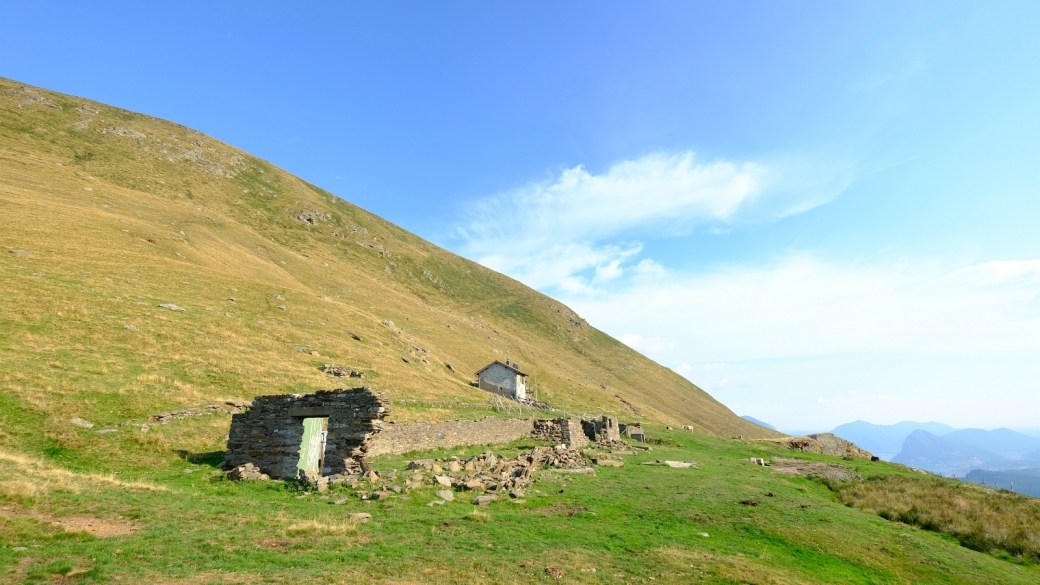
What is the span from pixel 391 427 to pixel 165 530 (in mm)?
17169

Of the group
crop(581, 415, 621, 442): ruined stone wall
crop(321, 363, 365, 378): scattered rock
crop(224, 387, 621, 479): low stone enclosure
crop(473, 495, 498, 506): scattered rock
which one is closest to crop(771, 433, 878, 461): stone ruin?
crop(581, 415, 621, 442): ruined stone wall

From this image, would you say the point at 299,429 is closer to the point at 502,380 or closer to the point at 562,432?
the point at 562,432

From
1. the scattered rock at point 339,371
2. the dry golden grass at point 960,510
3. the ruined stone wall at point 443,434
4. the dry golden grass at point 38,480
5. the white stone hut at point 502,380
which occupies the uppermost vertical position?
the white stone hut at point 502,380

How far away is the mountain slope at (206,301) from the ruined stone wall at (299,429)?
6882 mm

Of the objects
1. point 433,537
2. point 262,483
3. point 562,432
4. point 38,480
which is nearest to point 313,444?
point 262,483

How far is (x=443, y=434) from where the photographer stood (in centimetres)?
3225

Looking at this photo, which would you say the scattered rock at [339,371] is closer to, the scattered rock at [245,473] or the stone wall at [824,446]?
the scattered rock at [245,473]

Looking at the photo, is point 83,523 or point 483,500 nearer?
point 83,523

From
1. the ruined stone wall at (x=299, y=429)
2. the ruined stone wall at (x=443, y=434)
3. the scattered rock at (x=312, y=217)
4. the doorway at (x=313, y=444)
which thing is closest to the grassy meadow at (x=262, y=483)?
the ruined stone wall at (x=299, y=429)

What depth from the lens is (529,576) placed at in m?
10.9

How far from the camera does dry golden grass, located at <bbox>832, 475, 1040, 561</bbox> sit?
773 inches

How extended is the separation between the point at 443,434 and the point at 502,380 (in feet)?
124

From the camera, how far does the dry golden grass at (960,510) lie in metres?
19.6

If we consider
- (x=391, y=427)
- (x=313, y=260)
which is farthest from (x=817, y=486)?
(x=313, y=260)
